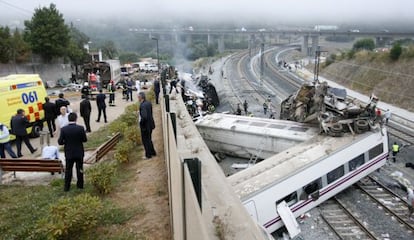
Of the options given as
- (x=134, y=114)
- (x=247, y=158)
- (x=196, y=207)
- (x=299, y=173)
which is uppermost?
(x=196, y=207)

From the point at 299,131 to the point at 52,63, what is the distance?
3582 cm

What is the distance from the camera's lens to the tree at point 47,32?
150 ft

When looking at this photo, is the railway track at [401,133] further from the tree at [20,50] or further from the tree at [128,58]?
the tree at [128,58]

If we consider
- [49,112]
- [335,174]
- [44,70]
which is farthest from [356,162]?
[44,70]

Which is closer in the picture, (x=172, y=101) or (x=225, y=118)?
(x=172, y=101)

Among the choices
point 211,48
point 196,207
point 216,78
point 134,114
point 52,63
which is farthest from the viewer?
point 211,48

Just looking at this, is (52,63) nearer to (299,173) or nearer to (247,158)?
(247,158)

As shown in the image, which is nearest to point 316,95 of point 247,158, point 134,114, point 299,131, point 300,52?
point 299,131

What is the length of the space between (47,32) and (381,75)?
127 ft

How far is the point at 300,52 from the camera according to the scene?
11262 centimetres

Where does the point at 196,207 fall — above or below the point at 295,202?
above

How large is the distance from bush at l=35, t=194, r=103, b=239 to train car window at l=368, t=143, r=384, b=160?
1433 cm

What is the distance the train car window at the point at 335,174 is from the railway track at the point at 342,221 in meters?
1.16

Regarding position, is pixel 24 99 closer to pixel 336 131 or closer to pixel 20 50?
pixel 336 131
